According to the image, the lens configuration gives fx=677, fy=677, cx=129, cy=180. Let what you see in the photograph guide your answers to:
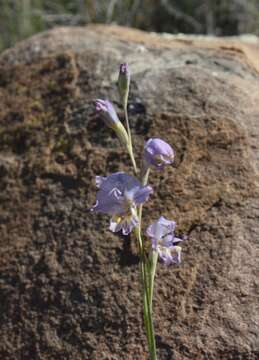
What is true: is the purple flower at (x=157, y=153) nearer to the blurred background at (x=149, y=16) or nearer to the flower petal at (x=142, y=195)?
the flower petal at (x=142, y=195)

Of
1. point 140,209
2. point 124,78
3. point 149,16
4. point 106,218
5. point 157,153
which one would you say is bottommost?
point 106,218

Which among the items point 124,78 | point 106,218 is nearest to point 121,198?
point 124,78

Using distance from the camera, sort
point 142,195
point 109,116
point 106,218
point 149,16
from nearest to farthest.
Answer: point 142,195, point 109,116, point 106,218, point 149,16

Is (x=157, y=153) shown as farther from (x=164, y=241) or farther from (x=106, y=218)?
(x=106, y=218)

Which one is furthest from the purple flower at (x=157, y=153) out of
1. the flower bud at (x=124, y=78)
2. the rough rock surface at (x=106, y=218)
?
the rough rock surface at (x=106, y=218)

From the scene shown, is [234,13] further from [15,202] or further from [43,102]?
[15,202]

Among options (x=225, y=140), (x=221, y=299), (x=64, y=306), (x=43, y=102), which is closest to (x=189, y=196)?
(x=225, y=140)
